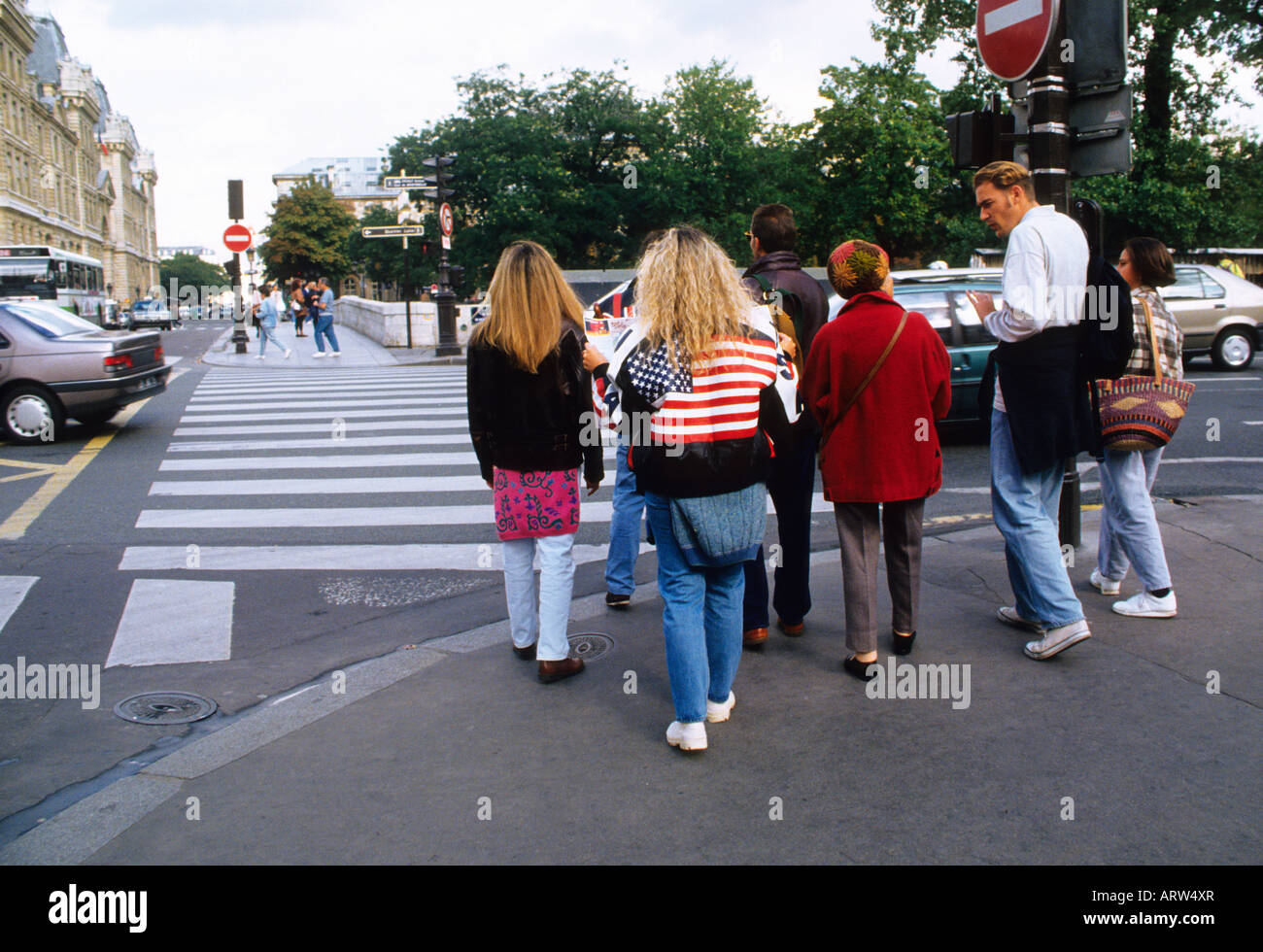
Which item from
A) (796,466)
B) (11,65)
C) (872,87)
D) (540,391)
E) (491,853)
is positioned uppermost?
(11,65)

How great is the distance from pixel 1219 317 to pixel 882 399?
15450 millimetres

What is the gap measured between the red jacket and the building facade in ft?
245

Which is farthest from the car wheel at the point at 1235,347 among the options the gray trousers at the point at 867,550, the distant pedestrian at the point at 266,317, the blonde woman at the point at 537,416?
the distant pedestrian at the point at 266,317

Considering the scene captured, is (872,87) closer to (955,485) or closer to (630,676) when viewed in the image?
(955,485)

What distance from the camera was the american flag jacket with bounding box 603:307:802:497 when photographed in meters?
3.50

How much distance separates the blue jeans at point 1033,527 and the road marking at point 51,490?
6328mm

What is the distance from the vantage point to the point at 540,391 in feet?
14.0

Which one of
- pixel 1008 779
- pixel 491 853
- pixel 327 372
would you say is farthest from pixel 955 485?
pixel 327 372

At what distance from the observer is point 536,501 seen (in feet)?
14.3

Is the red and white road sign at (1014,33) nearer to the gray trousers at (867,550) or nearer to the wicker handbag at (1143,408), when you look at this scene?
the wicker handbag at (1143,408)

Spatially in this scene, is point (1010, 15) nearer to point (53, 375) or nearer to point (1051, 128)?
point (1051, 128)

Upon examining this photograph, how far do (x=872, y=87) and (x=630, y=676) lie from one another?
43841mm

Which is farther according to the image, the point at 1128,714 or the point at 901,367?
the point at 901,367

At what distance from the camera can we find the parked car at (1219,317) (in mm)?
16906
